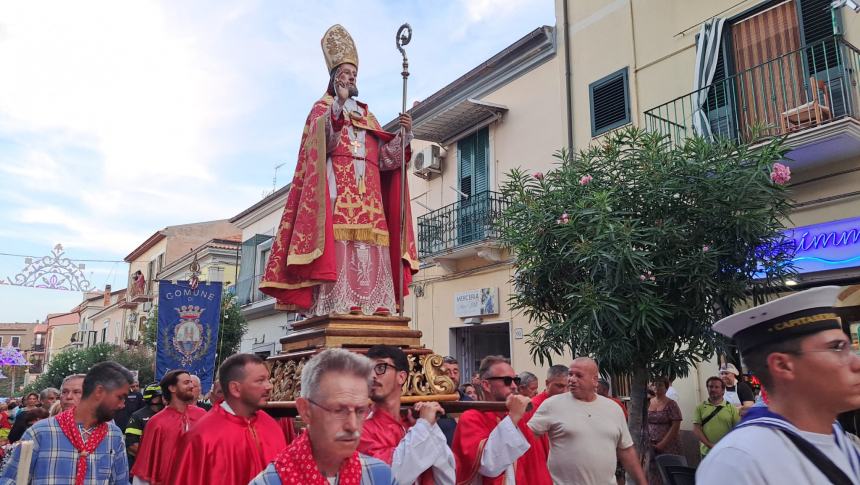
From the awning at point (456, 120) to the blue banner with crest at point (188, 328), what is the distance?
18.5ft

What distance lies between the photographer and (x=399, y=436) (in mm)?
3311

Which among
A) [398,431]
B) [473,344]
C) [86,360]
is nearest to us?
[398,431]

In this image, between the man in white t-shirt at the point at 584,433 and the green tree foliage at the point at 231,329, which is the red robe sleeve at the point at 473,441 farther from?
the green tree foliage at the point at 231,329

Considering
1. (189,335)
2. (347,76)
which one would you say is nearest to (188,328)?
(189,335)

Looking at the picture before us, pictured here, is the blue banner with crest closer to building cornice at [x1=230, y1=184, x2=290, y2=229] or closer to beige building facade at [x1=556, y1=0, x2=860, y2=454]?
beige building facade at [x1=556, y1=0, x2=860, y2=454]

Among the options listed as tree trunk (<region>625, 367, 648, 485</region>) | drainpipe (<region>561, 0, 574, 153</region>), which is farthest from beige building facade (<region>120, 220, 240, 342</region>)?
tree trunk (<region>625, 367, 648, 485</region>)

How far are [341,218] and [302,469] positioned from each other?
311 centimetres

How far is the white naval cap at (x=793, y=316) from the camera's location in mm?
1830

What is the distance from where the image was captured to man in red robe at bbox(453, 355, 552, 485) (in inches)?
135

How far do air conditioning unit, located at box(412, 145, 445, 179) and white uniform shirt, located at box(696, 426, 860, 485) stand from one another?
43.2 feet

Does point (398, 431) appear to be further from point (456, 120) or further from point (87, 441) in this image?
point (456, 120)

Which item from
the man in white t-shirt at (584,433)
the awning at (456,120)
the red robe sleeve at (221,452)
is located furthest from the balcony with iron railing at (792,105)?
the red robe sleeve at (221,452)

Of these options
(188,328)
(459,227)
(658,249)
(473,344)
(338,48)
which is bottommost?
(473,344)

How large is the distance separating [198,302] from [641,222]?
6.87 meters
